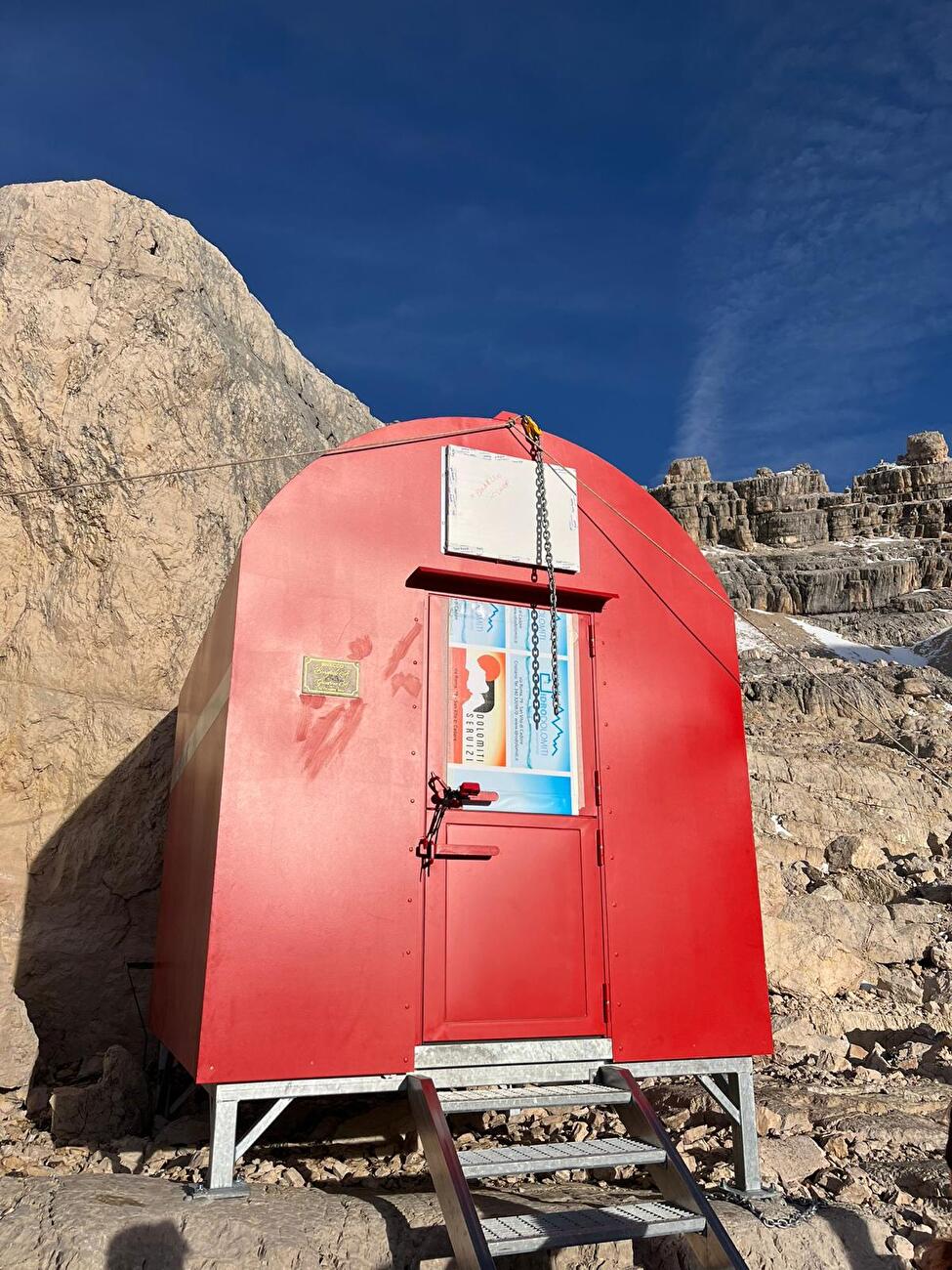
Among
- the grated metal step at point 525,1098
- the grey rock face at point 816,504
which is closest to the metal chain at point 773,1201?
the grated metal step at point 525,1098

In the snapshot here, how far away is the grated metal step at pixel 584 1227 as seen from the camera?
4133 millimetres

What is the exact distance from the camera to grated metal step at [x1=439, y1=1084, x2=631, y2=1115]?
511cm

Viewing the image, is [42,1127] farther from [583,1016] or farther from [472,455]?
[472,455]

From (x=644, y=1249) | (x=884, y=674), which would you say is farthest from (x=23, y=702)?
(x=884, y=674)

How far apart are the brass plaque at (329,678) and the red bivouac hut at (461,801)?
0.02 m

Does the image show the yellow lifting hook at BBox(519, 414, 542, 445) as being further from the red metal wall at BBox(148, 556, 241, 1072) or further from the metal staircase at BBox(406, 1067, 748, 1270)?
the metal staircase at BBox(406, 1067, 748, 1270)

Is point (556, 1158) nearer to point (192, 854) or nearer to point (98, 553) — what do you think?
point (192, 854)

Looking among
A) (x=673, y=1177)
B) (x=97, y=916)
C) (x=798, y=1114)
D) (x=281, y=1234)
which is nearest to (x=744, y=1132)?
(x=798, y=1114)

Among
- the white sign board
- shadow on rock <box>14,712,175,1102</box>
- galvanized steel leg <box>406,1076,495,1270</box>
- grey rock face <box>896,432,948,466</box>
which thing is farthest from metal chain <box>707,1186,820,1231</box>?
grey rock face <box>896,432,948,466</box>

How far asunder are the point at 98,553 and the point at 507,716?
7432mm

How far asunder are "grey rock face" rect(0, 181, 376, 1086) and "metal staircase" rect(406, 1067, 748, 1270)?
210 inches

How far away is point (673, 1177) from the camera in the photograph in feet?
16.2

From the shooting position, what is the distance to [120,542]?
11.5m

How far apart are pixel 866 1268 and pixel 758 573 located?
6455 centimetres
